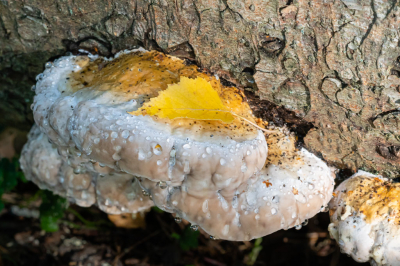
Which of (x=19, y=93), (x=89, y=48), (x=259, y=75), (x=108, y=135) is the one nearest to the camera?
(x=108, y=135)

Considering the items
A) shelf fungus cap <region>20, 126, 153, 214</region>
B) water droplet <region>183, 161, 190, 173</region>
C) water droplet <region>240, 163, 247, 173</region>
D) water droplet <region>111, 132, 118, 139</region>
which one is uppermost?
water droplet <region>111, 132, 118, 139</region>

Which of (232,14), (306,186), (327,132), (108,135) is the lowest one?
(306,186)

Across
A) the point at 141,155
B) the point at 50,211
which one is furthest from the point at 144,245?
the point at 141,155

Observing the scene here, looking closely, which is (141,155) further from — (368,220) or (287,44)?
(368,220)

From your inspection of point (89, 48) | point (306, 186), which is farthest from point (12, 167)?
point (306, 186)

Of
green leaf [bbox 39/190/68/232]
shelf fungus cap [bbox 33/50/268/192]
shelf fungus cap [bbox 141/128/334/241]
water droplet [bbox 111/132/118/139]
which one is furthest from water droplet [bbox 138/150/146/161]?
green leaf [bbox 39/190/68/232]

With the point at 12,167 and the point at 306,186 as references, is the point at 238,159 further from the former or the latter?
the point at 12,167

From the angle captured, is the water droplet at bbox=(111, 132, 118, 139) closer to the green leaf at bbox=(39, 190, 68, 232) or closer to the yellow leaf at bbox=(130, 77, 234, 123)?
the yellow leaf at bbox=(130, 77, 234, 123)
